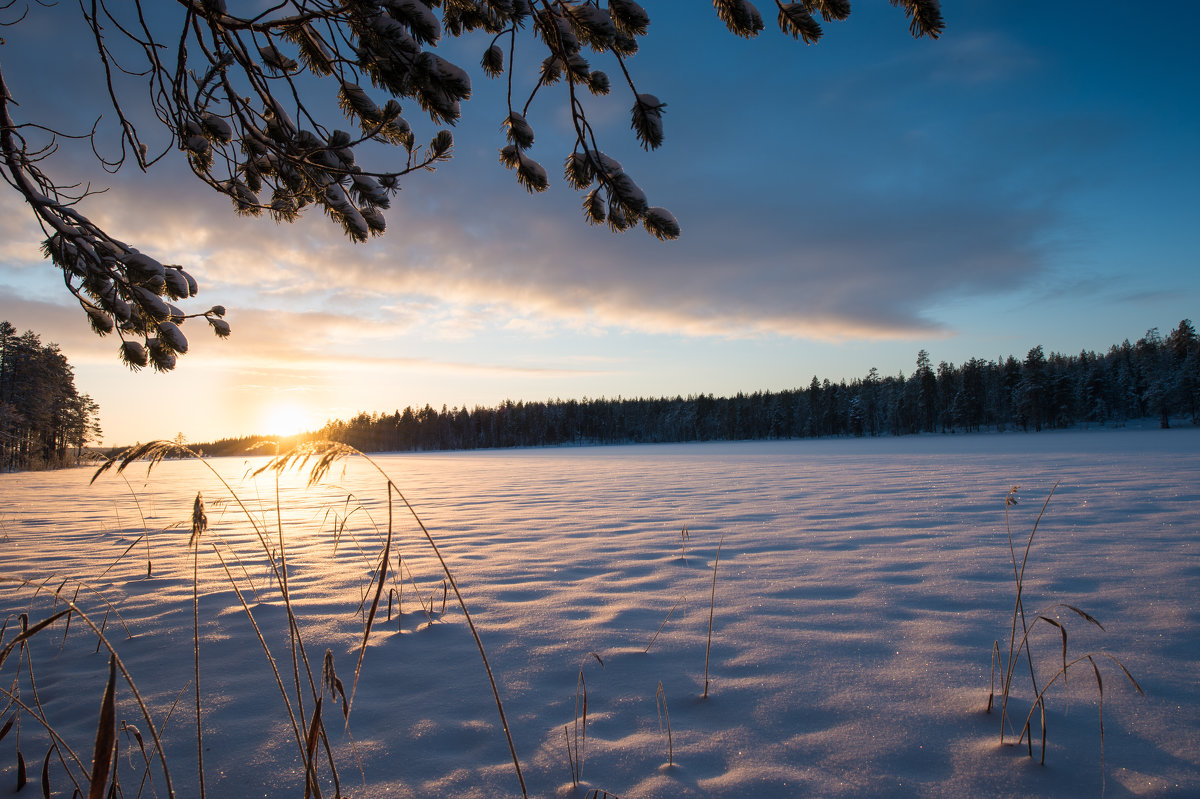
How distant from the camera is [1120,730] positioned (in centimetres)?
181

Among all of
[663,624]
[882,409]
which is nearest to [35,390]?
[663,624]

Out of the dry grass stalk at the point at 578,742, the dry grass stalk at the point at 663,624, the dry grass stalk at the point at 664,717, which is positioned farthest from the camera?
the dry grass stalk at the point at 663,624

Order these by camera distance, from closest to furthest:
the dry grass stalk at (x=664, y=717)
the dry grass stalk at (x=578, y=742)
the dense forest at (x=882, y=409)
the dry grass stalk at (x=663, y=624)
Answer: the dry grass stalk at (x=578, y=742), the dry grass stalk at (x=664, y=717), the dry grass stalk at (x=663, y=624), the dense forest at (x=882, y=409)

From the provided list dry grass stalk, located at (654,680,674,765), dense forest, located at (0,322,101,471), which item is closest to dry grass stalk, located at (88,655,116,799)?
dry grass stalk, located at (654,680,674,765)

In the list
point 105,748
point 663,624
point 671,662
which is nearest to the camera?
point 105,748

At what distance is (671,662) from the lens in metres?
2.46

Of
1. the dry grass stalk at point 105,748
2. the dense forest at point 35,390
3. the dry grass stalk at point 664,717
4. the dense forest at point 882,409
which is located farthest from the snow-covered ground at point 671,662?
the dense forest at point 35,390

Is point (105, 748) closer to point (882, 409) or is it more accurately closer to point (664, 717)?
point (664, 717)

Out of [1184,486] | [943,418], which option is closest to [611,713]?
[1184,486]

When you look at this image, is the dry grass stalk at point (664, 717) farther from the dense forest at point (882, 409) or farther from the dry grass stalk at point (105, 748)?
the dense forest at point (882, 409)

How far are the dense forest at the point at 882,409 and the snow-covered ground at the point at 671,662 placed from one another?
3473 centimetres

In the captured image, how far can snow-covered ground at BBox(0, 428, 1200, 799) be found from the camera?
1695 mm

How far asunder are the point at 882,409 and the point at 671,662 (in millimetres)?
92008

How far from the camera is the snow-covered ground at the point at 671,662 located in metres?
1.70
